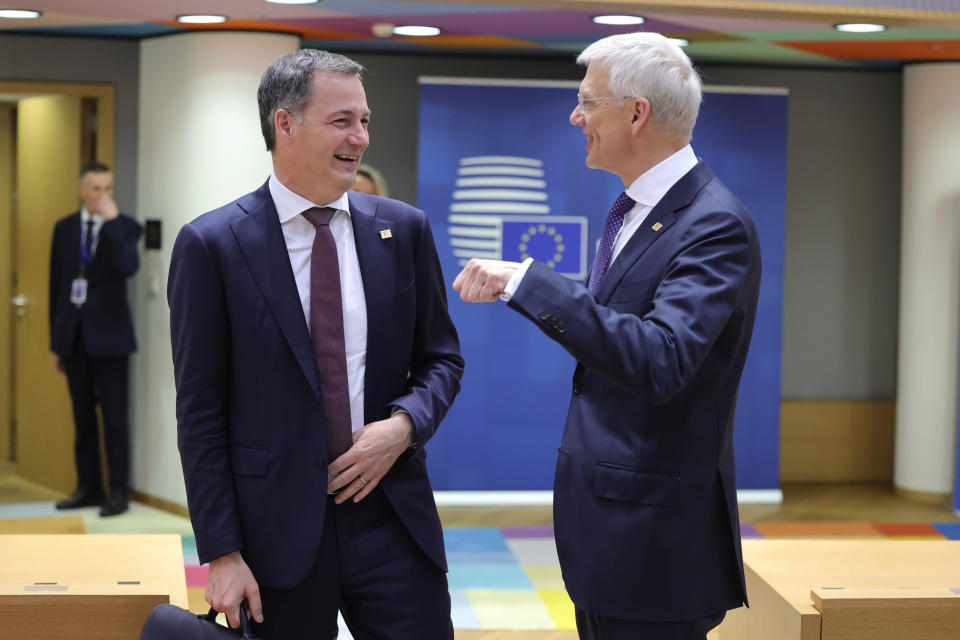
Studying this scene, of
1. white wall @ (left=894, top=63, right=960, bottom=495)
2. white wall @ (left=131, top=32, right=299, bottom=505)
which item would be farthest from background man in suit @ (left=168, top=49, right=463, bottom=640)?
white wall @ (left=894, top=63, right=960, bottom=495)

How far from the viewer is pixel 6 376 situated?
820 centimetres

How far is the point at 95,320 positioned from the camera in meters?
6.42

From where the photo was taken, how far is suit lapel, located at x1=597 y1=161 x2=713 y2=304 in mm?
2209

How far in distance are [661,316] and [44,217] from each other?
6.22 m

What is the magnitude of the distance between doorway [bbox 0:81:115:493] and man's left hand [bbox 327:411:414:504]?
5.24 m

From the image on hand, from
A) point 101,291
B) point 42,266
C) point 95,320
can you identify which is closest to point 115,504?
point 95,320

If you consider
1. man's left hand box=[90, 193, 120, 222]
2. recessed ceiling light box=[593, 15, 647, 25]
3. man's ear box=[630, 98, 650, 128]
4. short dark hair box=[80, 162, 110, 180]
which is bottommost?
man's left hand box=[90, 193, 120, 222]

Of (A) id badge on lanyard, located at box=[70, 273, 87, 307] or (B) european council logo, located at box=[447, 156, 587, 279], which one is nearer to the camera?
(A) id badge on lanyard, located at box=[70, 273, 87, 307]

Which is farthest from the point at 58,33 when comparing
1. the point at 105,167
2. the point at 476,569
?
the point at 476,569

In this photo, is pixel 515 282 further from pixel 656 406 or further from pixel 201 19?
pixel 201 19

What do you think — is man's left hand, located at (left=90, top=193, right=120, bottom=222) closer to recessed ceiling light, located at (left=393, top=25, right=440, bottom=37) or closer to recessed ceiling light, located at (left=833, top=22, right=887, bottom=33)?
recessed ceiling light, located at (left=393, top=25, right=440, bottom=37)

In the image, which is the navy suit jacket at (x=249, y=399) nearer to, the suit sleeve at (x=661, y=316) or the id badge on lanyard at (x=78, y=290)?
the suit sleeve at (x=661, y=316)

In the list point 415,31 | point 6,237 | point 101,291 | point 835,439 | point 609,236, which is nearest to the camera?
point 609,236

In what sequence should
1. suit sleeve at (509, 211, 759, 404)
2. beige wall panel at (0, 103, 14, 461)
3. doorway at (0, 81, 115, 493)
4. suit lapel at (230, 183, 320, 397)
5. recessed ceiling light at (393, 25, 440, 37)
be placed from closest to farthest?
suit sleeve at (509, 211, 759, 404)
suit lapel at (230, 183, 320, 397)
recessed ceiling light at (393, 25, 440, 37)
doorway at (0, 81, 115, 493)
beige wall panel at (0, 103, 14, 461)
